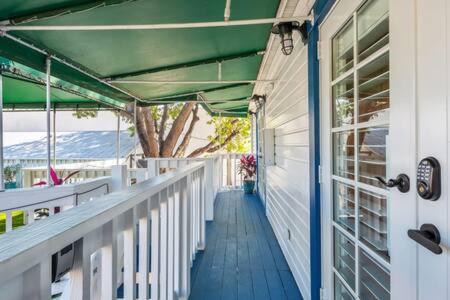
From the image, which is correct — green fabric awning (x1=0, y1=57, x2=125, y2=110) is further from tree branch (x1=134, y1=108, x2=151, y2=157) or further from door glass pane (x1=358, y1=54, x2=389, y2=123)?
tree branch (x1=134, y1=108, x2=151, y2=157)

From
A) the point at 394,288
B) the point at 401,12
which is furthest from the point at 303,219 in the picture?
the point at 401,12

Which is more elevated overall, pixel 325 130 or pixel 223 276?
pixel 325 130

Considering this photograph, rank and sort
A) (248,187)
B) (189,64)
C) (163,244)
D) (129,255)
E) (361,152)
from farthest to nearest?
(248,187), (189,64), (163,244), (361,152), (129,255)

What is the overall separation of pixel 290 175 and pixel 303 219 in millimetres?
753

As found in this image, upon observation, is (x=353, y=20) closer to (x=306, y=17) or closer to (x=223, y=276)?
(x=306, y=17)

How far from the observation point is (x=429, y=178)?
952 millimetres

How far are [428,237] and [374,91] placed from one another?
727 mm

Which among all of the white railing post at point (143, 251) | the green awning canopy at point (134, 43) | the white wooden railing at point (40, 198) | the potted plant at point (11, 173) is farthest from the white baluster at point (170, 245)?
the potted plant at point (11, 173)

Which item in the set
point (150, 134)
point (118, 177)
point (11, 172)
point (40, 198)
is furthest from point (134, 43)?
point (11, 172)

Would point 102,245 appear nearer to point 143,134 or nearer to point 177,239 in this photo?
point 177,239

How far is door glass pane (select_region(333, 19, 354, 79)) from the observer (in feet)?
5.52

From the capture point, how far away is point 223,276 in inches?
119

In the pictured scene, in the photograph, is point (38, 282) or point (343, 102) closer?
point (38, 282)

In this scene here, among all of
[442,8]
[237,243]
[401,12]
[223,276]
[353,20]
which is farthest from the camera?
[237,243]
